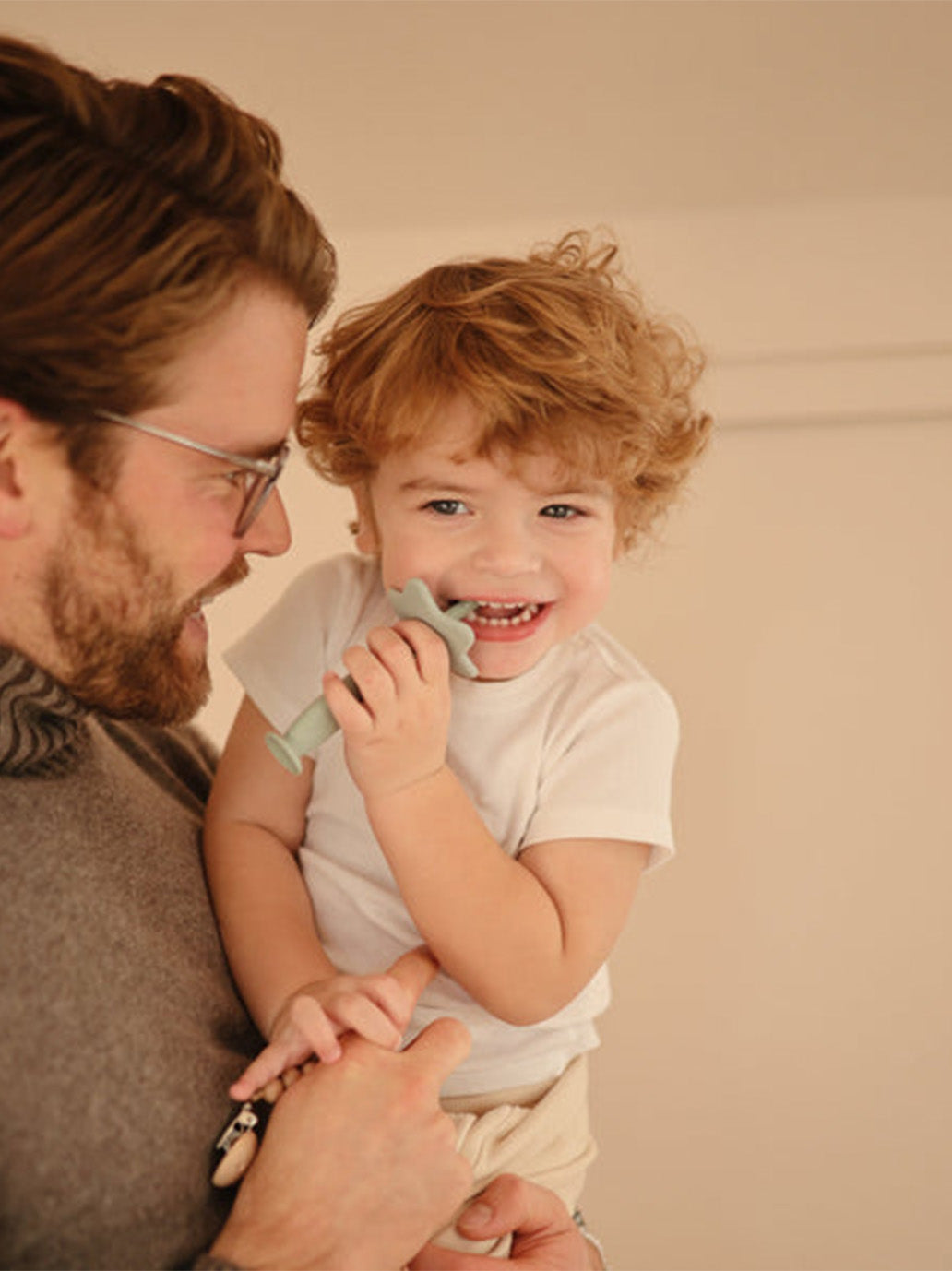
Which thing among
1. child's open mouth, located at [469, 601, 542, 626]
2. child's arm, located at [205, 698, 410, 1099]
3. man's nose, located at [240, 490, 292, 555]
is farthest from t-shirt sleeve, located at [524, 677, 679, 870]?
man's nose, located at [240, 490, 292, 555]

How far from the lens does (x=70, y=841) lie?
1077mm

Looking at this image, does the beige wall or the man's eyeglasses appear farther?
the beige wall

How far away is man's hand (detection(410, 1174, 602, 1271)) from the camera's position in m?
1.15

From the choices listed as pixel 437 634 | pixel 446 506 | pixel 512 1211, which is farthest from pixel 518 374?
pixel 512 1211

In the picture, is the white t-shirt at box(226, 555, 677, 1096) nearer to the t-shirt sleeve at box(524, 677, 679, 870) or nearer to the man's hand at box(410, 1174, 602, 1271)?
the t-shirt sleeve at box(524, 677, 679, 870)

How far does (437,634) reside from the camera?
1178mm

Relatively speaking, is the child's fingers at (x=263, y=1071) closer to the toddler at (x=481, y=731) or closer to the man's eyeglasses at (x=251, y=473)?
the toddler at (x=481, y=731)

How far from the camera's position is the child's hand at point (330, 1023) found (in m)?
1.05

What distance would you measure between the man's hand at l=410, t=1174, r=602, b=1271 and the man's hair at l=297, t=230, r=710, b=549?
0.63m

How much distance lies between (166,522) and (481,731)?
1.13 ft

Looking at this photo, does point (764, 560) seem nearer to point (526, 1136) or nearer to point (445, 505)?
point (445, 505)

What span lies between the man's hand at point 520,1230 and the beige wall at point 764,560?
734 millimetres

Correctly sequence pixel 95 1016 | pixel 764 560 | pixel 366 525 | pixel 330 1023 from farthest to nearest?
pixel 764 560, pixel 366 525, pixel 330 1023, pixel 95 1016

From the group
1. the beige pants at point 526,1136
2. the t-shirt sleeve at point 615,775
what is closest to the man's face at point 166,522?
the t-shirt sleeve at point 615,775
